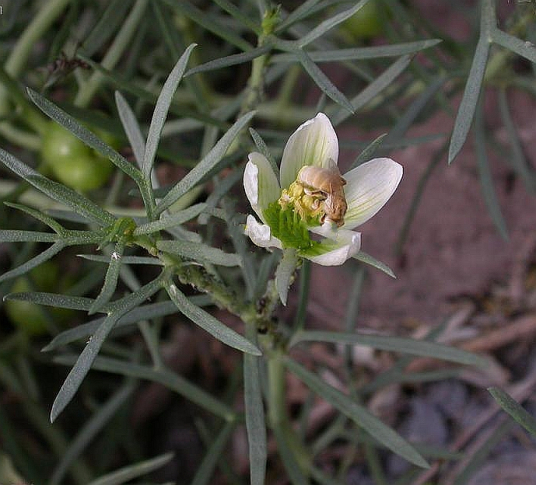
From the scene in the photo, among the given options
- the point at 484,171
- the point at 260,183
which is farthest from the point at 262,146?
the point at 484,171

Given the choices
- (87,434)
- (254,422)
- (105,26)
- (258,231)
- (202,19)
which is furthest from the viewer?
(87,434)

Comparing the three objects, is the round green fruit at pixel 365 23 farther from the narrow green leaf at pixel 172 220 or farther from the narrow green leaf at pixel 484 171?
the narrow green leaf at pixel 172 220

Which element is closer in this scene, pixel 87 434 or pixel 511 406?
pixel 511 406

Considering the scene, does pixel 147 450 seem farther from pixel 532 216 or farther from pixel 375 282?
pixel 532 216

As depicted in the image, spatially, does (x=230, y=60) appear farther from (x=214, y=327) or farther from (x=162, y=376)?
(x=162, y=376)

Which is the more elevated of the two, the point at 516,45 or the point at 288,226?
the point at 516,45

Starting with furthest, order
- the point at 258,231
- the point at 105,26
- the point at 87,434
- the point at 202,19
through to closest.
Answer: the point at 87,434, the point at 105,26, the point at 202,19, the point at 258,231

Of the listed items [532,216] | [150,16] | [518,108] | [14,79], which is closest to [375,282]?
[532,216]
